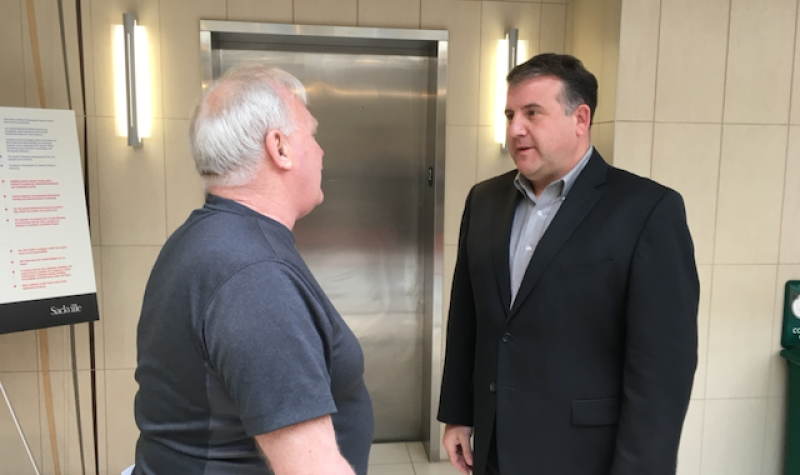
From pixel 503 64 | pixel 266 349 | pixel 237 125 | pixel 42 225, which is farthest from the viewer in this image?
pixel 503 64

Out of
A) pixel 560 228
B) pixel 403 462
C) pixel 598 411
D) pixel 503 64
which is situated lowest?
pixel 403 462

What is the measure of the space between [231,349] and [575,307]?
35.3 inches

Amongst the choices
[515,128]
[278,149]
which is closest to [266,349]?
[278,149]

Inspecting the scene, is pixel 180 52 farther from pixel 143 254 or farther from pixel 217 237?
pixel 217 237

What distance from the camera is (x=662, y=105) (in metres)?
2.34

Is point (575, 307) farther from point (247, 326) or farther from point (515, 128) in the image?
point (247, 326)

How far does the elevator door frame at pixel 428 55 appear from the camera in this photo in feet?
8.74

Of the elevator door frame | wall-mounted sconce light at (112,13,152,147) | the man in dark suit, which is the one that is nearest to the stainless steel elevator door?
the elevator door frame

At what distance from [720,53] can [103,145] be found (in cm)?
279

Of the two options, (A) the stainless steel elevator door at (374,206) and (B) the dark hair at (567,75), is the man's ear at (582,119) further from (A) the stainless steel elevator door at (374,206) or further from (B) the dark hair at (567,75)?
(A) the stainless steel elevator door at (374,206)

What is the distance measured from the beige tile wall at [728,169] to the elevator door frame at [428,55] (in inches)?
35.2

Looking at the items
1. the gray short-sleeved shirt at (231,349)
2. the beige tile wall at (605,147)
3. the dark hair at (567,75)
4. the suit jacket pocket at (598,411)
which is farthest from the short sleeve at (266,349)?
the beige tile wall at (605,147)

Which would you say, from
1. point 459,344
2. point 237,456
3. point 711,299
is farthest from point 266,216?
point 711,299

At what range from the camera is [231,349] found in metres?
0.76
